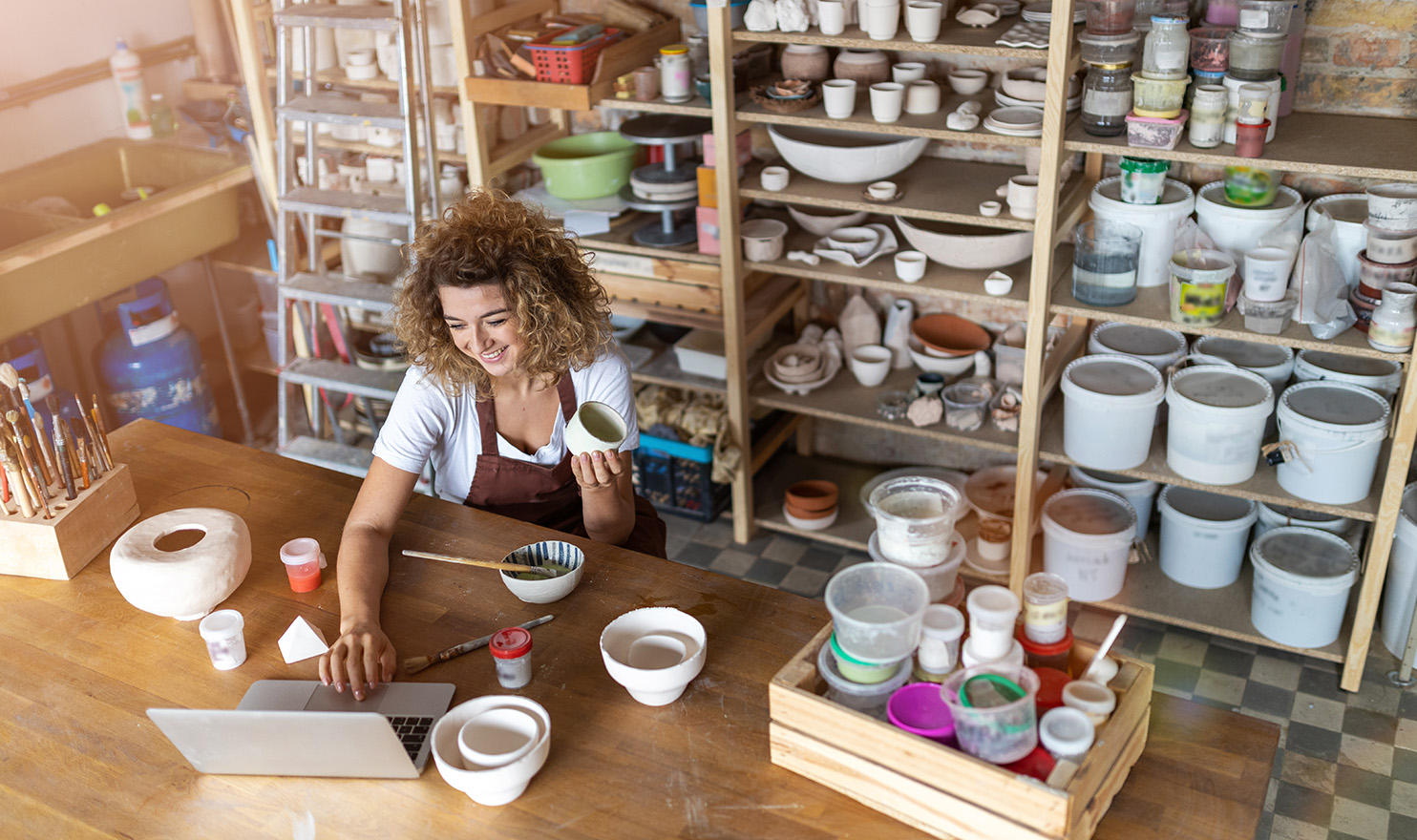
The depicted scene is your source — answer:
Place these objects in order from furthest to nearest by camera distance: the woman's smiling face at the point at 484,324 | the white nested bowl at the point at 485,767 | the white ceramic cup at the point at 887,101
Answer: the white ceramic cup at the point at 887,101 < the woman's smiling face at the point at 484,324 < the white nested bowl at the point at 485,767

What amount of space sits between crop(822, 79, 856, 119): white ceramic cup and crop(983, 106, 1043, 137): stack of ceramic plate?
0.35 meters

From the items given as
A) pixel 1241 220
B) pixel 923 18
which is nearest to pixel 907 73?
pixel 923 18

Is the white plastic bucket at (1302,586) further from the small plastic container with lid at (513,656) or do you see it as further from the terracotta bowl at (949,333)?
the small plastic container with lid at (513,656)

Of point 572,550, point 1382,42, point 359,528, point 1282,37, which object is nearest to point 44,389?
point 359,528

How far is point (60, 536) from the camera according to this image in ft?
7.20

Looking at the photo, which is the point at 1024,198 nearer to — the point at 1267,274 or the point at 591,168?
the point at 1267,274

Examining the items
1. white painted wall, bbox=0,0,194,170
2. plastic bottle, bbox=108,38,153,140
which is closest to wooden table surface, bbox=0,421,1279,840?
white painted wall, bbox=0,0,194,170

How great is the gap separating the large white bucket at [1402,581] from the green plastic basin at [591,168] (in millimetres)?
2340

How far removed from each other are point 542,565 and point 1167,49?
1.82 metres

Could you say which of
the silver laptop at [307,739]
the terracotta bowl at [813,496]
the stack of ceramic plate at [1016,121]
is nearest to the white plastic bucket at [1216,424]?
the stack of ceramic plate at [1016,121]

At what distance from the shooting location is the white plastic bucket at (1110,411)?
3.04 metres

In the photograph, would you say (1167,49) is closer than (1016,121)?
Yes

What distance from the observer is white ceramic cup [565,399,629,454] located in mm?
2154

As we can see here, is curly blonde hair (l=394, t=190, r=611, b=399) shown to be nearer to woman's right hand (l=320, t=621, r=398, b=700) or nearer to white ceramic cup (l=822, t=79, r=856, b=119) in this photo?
woman's right hand (l=320, t=621, r=398, b=700)
